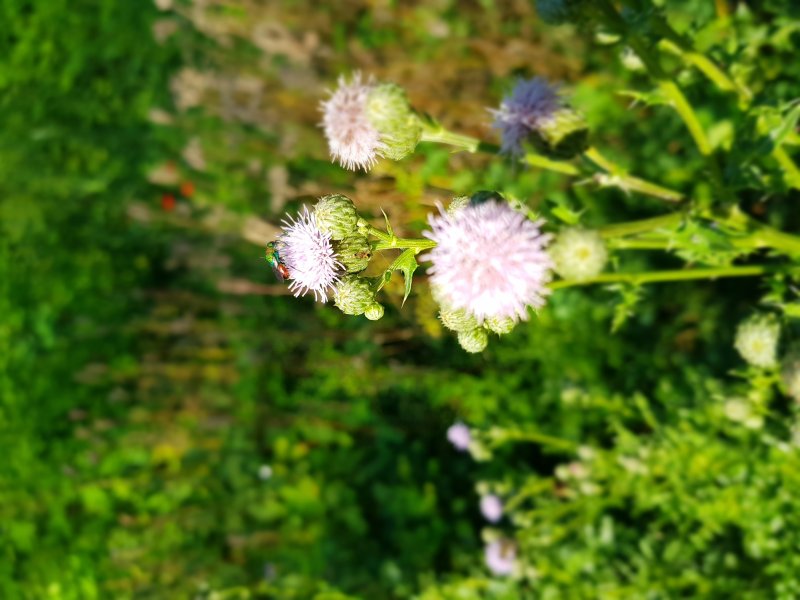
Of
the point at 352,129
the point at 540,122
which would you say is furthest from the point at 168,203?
the point at 540,122

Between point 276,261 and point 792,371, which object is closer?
point 276,261

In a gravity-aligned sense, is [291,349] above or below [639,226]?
above

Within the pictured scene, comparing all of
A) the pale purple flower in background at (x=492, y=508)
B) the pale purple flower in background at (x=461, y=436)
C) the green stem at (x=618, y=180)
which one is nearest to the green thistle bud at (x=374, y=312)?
the green stem at (x=618, y=180)

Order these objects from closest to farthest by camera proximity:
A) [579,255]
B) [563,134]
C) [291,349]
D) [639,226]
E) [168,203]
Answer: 1. [579,255]
2. [563,134]
3. [639,226]
4. [291,349]
5. [168,203]

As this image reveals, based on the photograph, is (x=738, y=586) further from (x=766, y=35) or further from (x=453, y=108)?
(x=453, y=108)

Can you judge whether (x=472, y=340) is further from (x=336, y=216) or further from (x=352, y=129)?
(x=352, y=129)

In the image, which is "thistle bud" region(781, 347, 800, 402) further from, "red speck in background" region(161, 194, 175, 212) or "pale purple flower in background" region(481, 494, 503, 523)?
"red speck in background" region(161, 194, 175, 212)

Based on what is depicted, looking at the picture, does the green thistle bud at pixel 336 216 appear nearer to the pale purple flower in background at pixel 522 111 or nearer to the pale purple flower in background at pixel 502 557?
the pale purple flower in background at pixel 522 111
